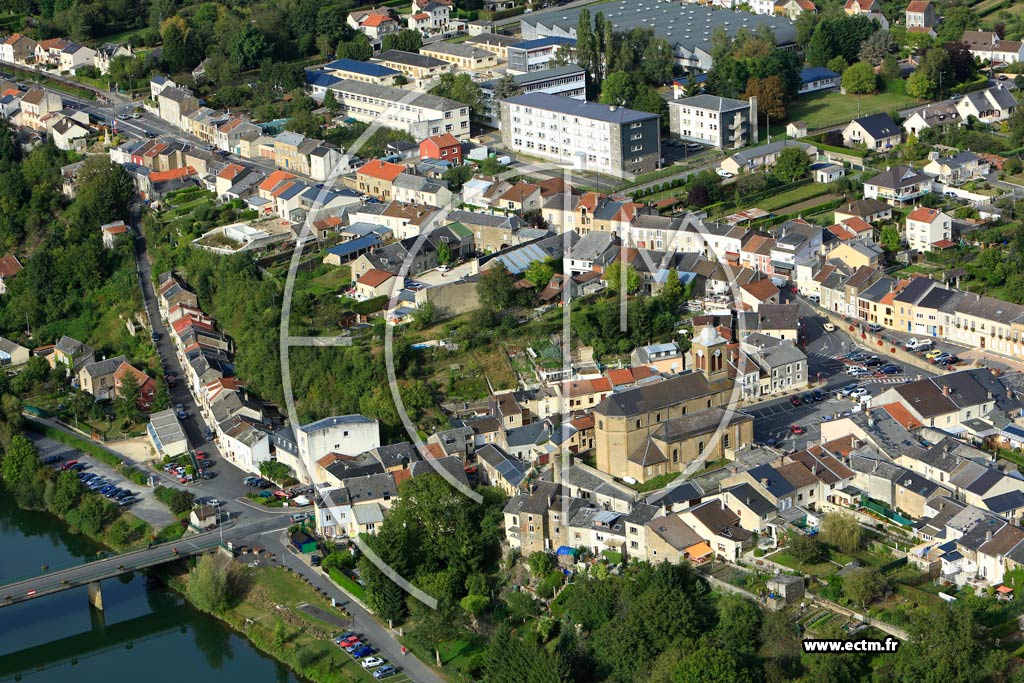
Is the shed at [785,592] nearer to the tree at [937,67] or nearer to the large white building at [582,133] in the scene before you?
the large white building at [582,133]

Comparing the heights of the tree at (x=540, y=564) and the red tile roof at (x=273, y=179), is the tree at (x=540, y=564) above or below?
below

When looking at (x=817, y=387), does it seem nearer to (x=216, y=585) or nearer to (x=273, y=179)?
(x=216, y=585)

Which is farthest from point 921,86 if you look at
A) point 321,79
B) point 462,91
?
point 321,79

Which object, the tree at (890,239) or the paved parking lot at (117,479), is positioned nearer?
the paved parking lot at (117,479)

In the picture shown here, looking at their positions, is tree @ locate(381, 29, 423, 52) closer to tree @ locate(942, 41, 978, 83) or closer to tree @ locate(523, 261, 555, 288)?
tree @ locate(942, 41, 978, 83)

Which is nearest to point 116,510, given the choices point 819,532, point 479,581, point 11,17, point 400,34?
point 479,581

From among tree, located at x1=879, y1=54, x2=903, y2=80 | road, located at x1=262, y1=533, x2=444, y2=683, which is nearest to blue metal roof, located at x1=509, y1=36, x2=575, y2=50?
tree, located at x1=879, y1=54, x2=903, y2=80

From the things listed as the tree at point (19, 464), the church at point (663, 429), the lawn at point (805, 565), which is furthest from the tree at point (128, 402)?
the lawn at point (805, 565)
